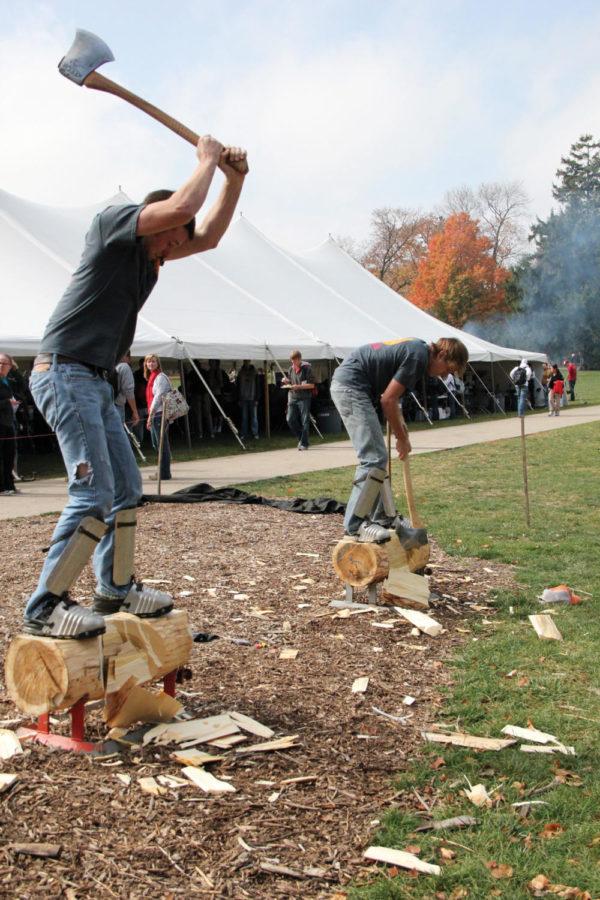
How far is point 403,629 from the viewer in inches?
209

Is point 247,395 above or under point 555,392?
above

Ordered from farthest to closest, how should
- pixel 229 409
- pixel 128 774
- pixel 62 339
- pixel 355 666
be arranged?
pixel 229 409 < pixel 355 666 < pixel 62 339 < pixel 128 774

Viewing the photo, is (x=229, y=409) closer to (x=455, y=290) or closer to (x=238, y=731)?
(x=238, y=731)

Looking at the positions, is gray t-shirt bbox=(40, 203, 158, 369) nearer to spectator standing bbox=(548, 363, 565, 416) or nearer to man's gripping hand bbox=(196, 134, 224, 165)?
man's gripping hand bbox=(196, 134, 224, 165)

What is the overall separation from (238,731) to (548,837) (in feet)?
4.32

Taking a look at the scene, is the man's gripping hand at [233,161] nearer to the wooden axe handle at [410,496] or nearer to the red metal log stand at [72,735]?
the red metal log stand at [72,735]

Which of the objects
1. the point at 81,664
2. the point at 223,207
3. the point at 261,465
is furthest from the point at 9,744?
the point at 261,465

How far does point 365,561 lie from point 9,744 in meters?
2.85

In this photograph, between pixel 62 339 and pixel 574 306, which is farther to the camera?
pixel 574 306

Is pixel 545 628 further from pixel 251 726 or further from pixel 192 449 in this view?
pixel 192 449

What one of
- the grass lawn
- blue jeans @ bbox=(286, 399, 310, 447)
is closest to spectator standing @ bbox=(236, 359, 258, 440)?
blue jeans @ bbox=(286, 399, 310, 447)

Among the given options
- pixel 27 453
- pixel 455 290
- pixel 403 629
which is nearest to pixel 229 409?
pixel 27 453

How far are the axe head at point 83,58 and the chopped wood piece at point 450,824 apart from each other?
3192 mm

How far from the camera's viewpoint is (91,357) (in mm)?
3480
